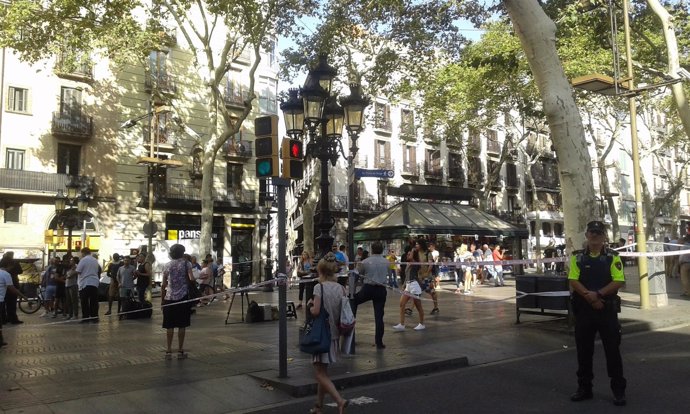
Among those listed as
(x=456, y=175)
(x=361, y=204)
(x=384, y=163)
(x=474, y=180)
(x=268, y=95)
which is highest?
(x=268, y=95)

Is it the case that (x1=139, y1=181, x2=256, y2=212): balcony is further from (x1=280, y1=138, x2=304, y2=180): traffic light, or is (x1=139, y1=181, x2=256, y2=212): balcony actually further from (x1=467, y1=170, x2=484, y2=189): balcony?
(x1=280, y1=138, x2=304, y2=180): traffic light

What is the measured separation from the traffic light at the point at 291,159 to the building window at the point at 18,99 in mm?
25258

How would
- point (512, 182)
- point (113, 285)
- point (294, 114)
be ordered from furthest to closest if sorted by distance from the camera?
point (512, 182)
point (113, 285)
point (294, 114)

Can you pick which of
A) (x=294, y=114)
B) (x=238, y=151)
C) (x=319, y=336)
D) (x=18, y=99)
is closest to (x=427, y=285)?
(x=294, y=114)

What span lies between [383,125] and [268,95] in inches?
358

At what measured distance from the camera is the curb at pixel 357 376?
663cm

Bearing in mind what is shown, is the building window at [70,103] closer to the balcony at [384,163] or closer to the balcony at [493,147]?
the balcony at [384,163]

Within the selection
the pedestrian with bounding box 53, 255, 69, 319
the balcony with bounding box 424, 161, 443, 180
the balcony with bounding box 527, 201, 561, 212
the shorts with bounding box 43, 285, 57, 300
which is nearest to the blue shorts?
the pedestrian with bounding box 53, 255, 69, 319

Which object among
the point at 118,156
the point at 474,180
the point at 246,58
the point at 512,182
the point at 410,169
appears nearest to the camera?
the point at 118,156

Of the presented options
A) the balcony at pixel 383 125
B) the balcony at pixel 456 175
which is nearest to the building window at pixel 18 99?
the balcony at pixel 383 125

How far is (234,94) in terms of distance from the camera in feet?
114

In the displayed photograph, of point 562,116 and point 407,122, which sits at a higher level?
point 407,122

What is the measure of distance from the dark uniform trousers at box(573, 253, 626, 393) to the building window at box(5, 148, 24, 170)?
28131 millimetres

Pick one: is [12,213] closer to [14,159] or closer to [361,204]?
[14,159]
